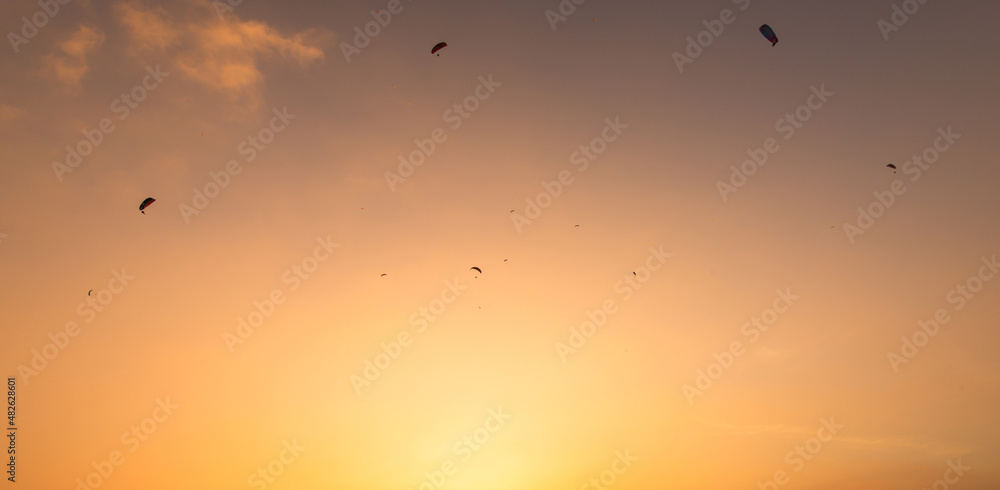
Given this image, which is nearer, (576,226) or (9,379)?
(9,379)

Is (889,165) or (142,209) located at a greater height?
(889,165)

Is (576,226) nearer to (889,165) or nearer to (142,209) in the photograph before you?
(889,165)

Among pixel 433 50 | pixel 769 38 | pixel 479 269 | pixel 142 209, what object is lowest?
pixel 142 209

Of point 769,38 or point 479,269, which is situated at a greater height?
point 769,38

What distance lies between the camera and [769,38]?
3003 cm

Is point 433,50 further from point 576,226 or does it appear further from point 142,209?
point 142,209

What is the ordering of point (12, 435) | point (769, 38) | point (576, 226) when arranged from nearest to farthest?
point (769, 38)
point (12, 435)
point (576, 226)

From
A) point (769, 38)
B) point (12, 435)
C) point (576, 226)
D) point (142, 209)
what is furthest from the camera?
point (576, 226)

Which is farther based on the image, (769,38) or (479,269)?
(479,269)

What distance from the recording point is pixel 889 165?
33469mm

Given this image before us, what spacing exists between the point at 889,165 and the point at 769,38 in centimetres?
1097

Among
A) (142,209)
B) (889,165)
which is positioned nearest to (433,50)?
(142,209)

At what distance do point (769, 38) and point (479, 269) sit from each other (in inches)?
868

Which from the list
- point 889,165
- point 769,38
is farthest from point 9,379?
point 889,165
